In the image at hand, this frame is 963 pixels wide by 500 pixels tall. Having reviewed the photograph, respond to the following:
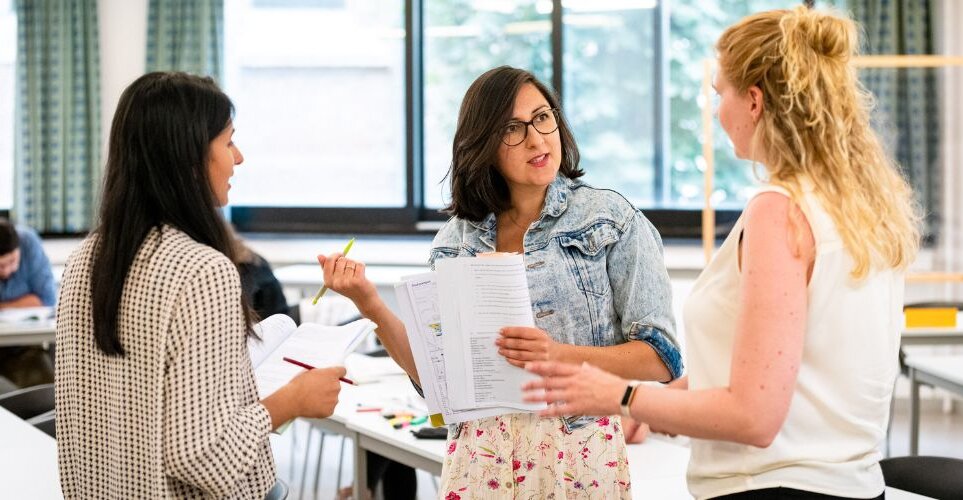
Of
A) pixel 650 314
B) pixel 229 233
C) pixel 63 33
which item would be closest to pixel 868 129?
pixel 650 314

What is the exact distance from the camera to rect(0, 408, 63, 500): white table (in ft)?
7.91

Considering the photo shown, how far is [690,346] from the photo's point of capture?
1.50m

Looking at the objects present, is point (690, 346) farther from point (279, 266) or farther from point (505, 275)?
point (279, 266)

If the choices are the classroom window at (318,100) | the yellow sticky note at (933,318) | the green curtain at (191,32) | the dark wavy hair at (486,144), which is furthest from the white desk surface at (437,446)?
the green curtain at (191,32)

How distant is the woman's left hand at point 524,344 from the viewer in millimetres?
1787

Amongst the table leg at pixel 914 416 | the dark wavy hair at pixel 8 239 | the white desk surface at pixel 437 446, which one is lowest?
the table leg at pixel 914 416

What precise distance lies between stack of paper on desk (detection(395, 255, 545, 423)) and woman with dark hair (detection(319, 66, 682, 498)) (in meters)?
0.10

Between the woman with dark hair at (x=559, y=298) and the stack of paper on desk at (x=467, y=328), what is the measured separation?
0.10m

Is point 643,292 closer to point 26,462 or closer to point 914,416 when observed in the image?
point 26,462

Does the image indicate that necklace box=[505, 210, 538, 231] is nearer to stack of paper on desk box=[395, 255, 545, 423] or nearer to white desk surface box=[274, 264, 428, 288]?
stack of paper on desk box=[395, 255, 545, 423]

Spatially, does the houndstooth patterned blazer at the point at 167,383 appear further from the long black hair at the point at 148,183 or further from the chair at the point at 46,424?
the chair at the point at 46,424

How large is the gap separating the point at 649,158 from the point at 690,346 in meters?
5.51

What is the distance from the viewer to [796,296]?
4.31ft

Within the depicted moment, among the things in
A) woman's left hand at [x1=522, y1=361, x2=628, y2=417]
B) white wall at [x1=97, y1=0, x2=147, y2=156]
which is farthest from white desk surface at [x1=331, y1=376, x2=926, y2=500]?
white wall at [x1=97, y1=0, x2=147, y2=156]
